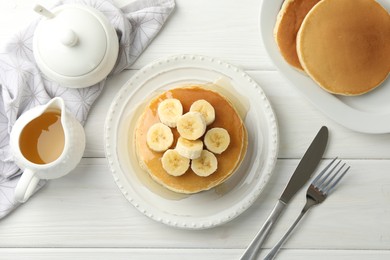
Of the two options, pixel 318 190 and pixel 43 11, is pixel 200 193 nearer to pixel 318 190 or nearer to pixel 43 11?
pixel 318 190

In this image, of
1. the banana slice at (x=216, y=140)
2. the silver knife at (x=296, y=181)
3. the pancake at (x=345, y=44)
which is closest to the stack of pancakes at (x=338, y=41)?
the pancake at (x=345, y=44)

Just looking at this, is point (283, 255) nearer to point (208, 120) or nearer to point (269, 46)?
point (208, 120)

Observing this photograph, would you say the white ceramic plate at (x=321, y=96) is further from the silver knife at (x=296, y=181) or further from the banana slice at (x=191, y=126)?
the banana slice at (x=191, y=126)

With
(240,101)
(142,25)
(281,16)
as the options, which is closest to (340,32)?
(281,16)

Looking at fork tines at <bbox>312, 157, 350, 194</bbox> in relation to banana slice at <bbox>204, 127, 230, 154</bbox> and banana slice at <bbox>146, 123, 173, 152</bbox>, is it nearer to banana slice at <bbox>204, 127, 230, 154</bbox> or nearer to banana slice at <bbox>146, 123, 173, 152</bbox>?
banana slice at <bbox>204, 127, 230, 154</bbox>

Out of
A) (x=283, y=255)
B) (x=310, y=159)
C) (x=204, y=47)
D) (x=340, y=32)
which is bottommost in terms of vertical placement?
(x=283, y=255)
